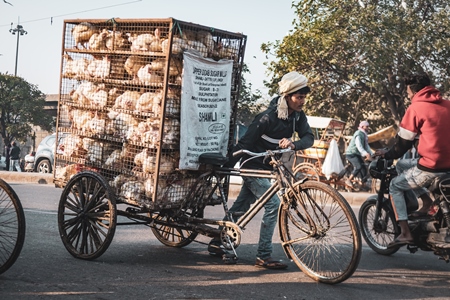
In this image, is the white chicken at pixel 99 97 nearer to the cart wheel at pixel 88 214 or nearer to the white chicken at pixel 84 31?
the white chicken at pixel 84 31

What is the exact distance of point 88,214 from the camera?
615 cm

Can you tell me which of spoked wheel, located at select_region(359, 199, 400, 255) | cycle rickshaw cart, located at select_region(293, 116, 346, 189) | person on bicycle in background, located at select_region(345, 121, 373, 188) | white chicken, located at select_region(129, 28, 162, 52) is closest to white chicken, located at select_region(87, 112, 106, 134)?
white chicken, located at select_region(129, 28, 162, 52)

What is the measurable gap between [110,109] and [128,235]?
2.06 m

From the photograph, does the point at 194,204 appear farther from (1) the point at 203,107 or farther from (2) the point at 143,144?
(1) the point at 203,107

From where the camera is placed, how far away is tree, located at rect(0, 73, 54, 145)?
42.4m

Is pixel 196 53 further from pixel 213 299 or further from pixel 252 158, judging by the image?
pixel 213 299

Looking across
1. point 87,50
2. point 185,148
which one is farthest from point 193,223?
point 87,50

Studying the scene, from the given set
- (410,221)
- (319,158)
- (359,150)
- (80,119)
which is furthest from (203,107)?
(319,158)

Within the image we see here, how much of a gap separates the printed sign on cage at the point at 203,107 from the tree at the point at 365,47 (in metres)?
15.6

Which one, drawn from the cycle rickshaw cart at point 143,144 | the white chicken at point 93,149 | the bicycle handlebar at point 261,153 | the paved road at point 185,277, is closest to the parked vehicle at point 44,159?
the paved road at point 185,277

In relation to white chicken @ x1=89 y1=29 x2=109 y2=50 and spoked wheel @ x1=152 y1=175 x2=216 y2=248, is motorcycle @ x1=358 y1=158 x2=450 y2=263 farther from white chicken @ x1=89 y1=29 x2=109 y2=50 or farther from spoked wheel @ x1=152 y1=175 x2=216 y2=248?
white chicken @ x1=89 y1=29 x2=109 y2=50

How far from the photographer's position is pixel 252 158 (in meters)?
6.00

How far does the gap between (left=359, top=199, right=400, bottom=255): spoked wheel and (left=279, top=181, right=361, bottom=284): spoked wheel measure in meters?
1.54

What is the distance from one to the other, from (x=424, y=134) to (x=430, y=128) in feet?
0.27
